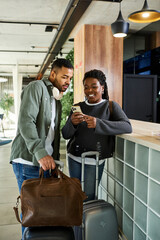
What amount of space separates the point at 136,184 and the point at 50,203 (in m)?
0.75

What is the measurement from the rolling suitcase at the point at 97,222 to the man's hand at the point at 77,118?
241 millimetres

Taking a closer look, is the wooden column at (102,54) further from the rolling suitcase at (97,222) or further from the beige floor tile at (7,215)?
the rolling suitcase at (97,222)

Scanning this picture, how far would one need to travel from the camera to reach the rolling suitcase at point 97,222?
1.78 m

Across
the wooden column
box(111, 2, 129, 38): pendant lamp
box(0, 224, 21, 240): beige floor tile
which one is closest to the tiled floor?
box(0, 224, 21, 240): beige floor tile

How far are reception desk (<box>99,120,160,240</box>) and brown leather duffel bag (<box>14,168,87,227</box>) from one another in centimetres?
53

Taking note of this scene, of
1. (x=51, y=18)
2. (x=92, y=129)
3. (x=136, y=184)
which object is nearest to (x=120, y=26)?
(x=51, y=18)

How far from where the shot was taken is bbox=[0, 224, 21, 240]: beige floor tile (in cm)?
241

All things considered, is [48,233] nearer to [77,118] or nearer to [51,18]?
[77,118]

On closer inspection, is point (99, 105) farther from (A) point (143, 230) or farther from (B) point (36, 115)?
(A) point (143, 230)


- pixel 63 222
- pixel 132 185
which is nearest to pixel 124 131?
pixel 132 185

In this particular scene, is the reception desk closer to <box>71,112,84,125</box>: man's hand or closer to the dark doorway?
<box>71,112,84,125</box>: man's hand

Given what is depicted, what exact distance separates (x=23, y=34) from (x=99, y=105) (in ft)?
17.0

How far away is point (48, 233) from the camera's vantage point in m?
1.43

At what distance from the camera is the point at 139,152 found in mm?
1819
